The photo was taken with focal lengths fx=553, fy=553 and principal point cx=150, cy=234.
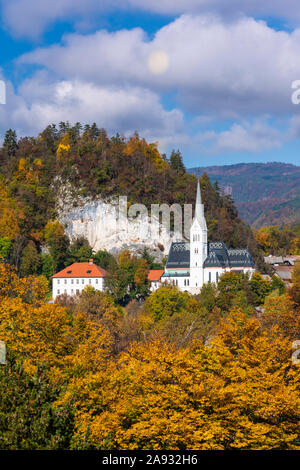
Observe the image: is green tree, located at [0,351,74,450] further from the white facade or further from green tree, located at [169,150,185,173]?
green tree, located at [169,150,185,173]

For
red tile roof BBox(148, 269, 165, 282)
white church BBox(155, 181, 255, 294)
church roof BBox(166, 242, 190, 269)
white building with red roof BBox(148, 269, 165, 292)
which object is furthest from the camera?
church roof BBox(166, 242, 190, 269)

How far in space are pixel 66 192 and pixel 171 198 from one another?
55.8 feet

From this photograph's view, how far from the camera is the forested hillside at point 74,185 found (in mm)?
77125

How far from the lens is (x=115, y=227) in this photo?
82.8 meters

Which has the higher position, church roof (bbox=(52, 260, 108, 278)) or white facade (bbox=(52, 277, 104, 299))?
church roof (bbox=(52, 260, 108, 278))

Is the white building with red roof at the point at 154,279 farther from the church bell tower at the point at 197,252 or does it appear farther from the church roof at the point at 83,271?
the church roof at the point at 83,271

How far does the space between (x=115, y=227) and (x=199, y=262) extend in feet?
54.2

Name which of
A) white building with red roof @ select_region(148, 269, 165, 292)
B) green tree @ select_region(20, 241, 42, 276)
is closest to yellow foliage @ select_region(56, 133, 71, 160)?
green tree @ select_region(20, 241, 42, 276)

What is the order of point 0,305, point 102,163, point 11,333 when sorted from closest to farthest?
1. point 11,333
2. point 0,305
3. point 102,163

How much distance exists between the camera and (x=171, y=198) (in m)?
90.4

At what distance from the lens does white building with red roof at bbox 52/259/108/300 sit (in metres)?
70.2

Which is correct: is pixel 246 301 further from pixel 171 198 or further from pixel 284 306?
pixel 171 198

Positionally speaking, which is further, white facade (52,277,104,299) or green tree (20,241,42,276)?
green tree (20,241,42,276)
